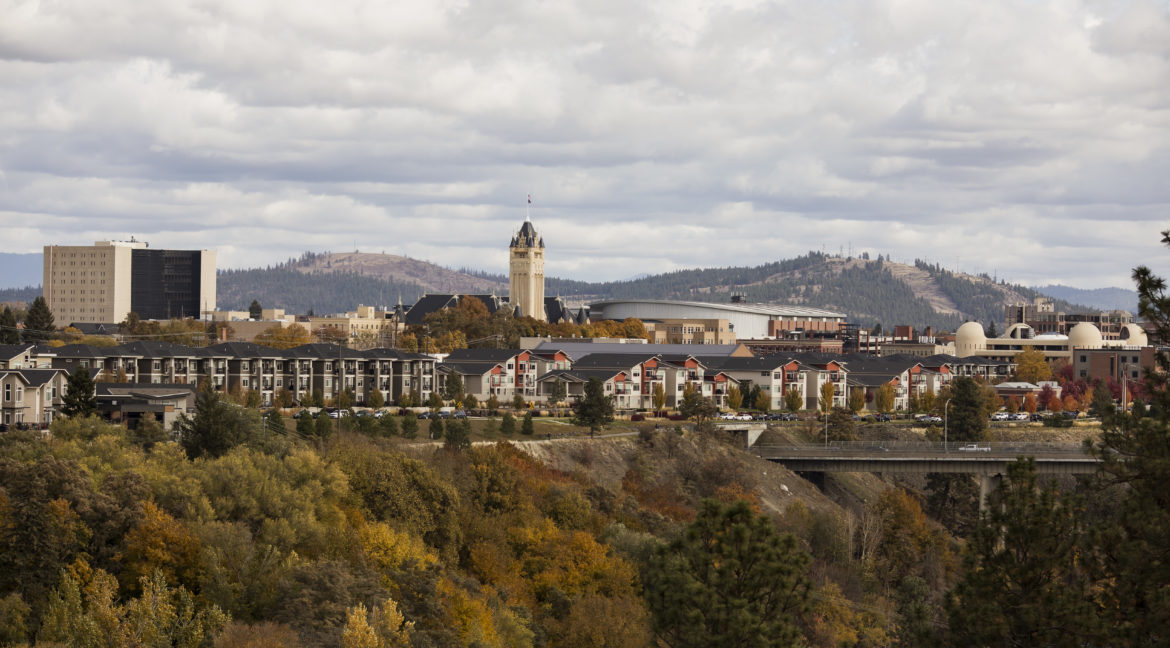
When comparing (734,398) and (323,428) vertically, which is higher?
(323,428)

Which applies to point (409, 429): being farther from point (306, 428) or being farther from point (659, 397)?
point (659, 397)

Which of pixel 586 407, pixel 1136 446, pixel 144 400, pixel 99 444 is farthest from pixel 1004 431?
pixel 1136 446

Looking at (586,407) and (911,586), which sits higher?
(586,407)

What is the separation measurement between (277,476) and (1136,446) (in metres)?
37.7

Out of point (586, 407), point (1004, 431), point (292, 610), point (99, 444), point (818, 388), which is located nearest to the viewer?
point (292, 610)

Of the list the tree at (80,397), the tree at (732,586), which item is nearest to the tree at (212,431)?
the tree at (80,397)

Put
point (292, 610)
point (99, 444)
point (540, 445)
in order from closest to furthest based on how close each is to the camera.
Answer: point (292, 610)
point (99, 444)
point (540, 445)

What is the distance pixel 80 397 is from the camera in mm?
74625

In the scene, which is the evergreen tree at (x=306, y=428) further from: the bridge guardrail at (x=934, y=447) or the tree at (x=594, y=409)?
the bridge guardrail at (x=934, y=447)

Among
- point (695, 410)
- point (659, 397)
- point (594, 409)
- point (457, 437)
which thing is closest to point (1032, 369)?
point (659, 397)

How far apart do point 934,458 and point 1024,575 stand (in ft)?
209

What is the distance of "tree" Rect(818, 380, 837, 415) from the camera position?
138 meters

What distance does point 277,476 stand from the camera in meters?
60.2

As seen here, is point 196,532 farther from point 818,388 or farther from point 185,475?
point 818,388
